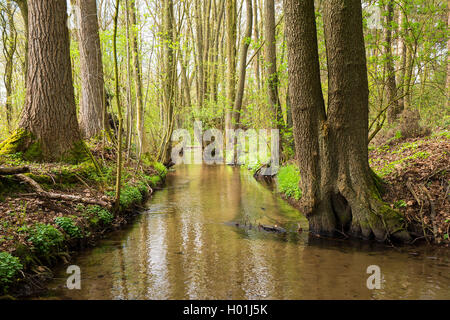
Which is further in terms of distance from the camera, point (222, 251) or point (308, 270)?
point (222, 251)

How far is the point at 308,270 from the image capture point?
436 cm

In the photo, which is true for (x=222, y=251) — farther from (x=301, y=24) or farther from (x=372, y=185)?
(x=301, y=24)

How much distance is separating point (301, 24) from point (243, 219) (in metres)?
4.47

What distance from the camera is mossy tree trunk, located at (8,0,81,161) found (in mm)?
6414

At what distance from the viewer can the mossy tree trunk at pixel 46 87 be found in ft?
21.0

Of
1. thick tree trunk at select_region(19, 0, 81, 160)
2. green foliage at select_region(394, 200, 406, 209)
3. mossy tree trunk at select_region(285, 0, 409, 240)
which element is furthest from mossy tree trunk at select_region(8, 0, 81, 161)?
green foliage at select_region(394, 200, 406, 209)

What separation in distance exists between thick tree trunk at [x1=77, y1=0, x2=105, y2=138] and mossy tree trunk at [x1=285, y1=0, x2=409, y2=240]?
273 inches

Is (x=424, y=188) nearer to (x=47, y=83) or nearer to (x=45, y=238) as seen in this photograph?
(x=45, y=238)

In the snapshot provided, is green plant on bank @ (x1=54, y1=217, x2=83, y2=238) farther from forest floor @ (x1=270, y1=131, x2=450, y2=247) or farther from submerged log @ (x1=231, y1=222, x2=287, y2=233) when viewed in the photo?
forest floor @ (x1=270, y1=131, x2=450, y2=247)

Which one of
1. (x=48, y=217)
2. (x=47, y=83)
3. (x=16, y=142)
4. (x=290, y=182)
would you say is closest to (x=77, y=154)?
(x=16, y=142)

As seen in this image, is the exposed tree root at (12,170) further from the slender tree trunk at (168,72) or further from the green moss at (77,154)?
the slender tree trunk at (168,72)

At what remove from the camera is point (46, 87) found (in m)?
6.55
